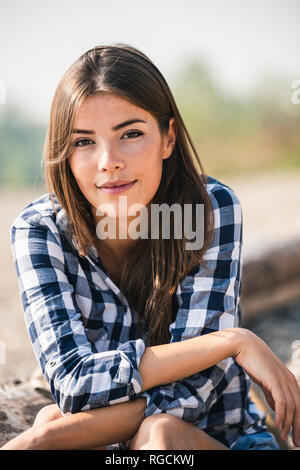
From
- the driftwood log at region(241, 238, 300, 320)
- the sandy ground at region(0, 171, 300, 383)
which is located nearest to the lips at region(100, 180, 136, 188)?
the sandy ground at region(0, 171, 300, 383)

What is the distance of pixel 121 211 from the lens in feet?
6.25

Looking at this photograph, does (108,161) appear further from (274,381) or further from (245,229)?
(245,229)

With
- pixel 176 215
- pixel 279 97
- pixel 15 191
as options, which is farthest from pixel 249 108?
pixel 176 215

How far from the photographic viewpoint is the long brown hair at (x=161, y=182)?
1.80 metres

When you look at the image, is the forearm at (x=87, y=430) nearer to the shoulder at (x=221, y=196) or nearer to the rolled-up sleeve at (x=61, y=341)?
the rolled-up sleeve at (x=61, y=341)

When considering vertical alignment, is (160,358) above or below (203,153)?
below

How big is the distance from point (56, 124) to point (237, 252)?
0.81 m

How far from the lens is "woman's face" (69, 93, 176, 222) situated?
1.77 metres

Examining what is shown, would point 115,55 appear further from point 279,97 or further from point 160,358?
point 279,97

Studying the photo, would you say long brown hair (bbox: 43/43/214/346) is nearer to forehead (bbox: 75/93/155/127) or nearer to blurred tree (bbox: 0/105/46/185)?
forehead (bbox: 75/93/155/127)

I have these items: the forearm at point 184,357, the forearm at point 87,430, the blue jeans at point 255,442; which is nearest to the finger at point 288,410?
the forearm at point 184,357

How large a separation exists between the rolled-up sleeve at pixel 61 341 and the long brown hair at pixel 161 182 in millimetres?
158
